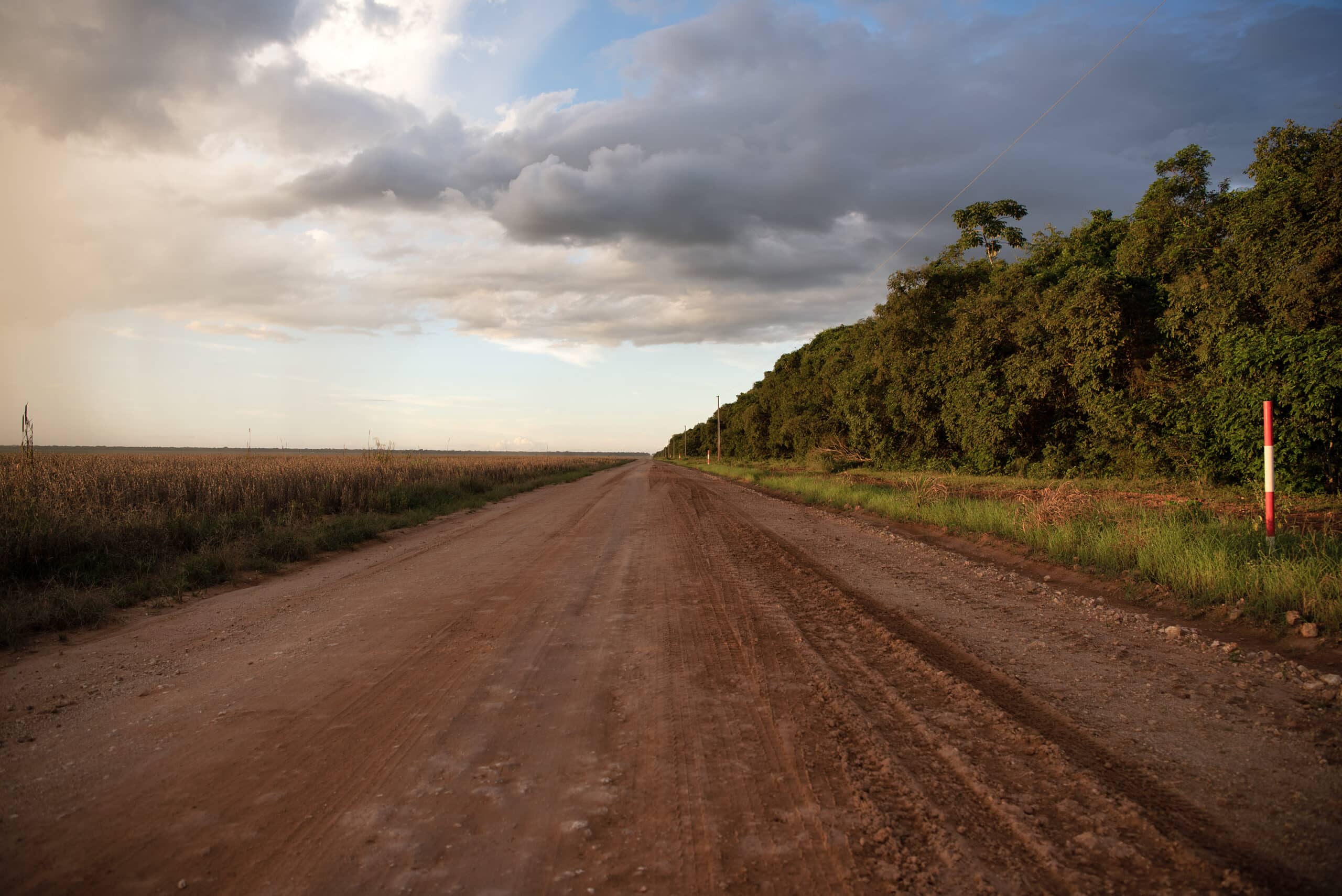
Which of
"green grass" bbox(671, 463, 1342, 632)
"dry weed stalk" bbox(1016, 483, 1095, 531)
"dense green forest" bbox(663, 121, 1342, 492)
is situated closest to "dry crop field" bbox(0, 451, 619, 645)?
"green grass" bbox(671, 463, 1342, 632)

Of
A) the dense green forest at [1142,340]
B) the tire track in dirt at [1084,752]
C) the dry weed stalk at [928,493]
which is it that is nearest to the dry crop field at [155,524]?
the tire track in dirt at [1084,752]

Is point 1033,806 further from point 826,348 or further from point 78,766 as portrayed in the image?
point 826,348

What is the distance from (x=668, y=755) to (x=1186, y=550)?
5946 millimetres

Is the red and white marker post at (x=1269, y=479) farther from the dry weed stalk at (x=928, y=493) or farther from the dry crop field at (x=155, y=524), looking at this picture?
the dry crop field at (x=155, y=524)

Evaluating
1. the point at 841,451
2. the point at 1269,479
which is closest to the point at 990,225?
the point at 841,451

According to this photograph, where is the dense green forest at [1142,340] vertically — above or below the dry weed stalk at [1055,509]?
above

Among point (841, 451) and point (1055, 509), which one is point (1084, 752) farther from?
point (841, 451)

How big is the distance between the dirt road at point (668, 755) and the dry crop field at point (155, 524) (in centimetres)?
203

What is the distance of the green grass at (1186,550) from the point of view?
483cm

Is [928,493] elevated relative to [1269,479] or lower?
lower

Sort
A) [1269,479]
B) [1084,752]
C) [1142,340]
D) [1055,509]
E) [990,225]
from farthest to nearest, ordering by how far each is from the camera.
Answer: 1. [990,225]
2. [1142,340]
3. [1055,509]
4. [1269,479]
5. [1084,752]

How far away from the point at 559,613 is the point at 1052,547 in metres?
6.07

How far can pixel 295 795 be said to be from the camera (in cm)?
263

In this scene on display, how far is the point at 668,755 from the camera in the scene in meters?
2.92
